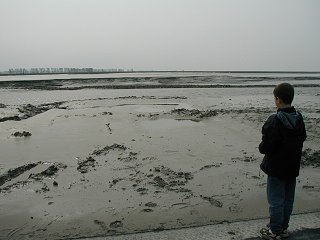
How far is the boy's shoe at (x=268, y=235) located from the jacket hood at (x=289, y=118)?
4.06 feet

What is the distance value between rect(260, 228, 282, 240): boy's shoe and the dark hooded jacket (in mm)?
681

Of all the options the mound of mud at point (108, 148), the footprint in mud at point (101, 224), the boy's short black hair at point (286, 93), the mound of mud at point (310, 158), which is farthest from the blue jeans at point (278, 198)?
the mound of mud at point (108, 148)

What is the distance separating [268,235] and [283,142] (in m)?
1.09

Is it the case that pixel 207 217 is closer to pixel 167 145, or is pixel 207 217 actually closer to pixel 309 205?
pixel 309 205

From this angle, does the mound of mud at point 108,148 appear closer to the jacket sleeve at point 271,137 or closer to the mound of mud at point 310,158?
the mound of mud at point 310,158

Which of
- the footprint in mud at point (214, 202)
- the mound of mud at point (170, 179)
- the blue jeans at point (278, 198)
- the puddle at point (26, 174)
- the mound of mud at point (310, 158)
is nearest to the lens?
the blue jeans at point (278, 198)

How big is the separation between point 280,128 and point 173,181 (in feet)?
9.88

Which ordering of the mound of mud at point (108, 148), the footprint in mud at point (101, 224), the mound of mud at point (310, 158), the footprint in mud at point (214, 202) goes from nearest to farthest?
the footprint in mud at point (101, 224) → the footprint in mud at point (214, 202) → the mound of mud at point (310, 158) → the mound of mud at point (108, 148)

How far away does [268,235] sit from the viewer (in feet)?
12.1

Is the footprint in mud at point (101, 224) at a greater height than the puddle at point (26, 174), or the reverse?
the footprint in mud at point (101, 224)

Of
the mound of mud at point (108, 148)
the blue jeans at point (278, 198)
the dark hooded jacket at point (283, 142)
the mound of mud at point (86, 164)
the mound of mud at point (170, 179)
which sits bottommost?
the mound of mud at point (86, 164)

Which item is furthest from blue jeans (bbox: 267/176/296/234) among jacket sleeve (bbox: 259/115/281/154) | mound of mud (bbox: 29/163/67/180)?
mound of mud (bbox: 29/163/67/180)

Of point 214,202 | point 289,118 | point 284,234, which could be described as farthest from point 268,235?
point 214,202

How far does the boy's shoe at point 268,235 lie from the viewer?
365 cm
